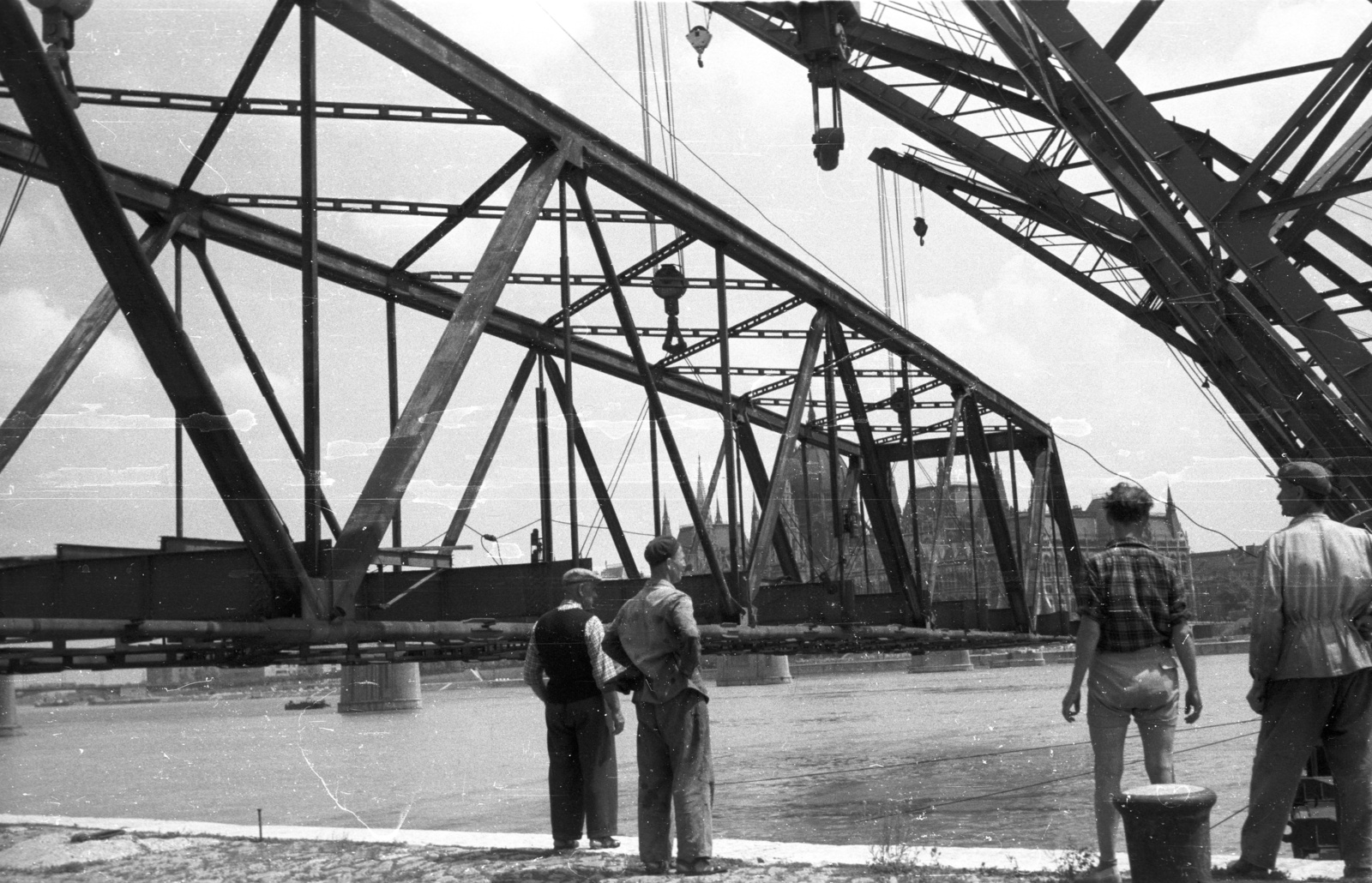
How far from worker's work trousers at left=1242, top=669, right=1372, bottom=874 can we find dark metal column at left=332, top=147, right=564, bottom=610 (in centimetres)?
542

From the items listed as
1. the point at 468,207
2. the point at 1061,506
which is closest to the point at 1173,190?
the point at 468,207

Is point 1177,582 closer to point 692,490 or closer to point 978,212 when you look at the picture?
point 692,490

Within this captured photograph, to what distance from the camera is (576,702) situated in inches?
342

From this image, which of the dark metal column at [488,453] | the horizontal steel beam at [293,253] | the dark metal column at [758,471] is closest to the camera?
the horizontal steel beam at [293,253]

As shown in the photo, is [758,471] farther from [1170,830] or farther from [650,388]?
[1170,830]

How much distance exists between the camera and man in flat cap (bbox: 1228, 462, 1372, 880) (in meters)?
6.27

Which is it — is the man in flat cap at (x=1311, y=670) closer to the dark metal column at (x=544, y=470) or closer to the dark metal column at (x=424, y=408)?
the dark metal column at (x=424, y=408)

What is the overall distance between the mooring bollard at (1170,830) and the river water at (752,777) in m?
1.86

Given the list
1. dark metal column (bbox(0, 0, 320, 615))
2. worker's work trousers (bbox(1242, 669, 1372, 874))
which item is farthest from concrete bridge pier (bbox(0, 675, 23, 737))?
worker's work trousers (bbox(1242, 669, 1372, 874))

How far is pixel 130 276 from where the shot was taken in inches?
274

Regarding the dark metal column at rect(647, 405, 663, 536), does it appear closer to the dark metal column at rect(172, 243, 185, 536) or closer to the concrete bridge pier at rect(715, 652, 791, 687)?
the dark metal column at rect(172, 243, 185, 536)

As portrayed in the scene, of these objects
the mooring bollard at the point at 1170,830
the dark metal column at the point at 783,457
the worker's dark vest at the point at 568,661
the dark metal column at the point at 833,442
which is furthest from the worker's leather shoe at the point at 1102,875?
the dark metal column at the point at 833,442

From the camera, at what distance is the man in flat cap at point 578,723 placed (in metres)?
8.48

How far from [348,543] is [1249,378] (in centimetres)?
1309
